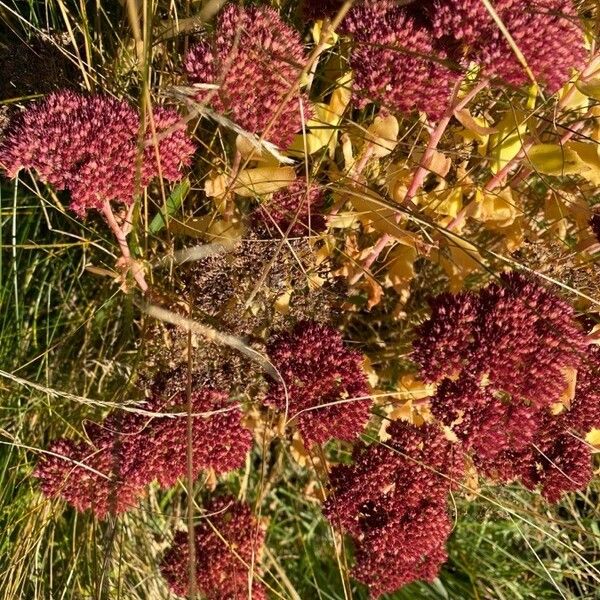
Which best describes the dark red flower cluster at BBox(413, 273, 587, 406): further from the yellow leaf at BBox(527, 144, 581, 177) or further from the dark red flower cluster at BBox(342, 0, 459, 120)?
the dark red flower cluster at BBox(342, 0, 459, 120)

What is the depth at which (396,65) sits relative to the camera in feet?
2.60

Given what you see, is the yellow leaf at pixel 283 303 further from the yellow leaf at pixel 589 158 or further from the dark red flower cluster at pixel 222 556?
the yellow leaf at pixel 589 158

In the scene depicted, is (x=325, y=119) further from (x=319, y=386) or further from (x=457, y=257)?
(x=319, y=386)

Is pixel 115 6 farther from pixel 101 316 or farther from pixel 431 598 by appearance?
pixel 431 598

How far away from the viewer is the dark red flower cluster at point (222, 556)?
1028 millimetres

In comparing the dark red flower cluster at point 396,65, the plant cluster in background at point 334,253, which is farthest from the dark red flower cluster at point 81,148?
the dark red flower cluster at point 396,65

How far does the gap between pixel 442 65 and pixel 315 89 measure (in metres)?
0.51

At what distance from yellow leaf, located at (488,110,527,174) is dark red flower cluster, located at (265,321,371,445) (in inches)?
13.5

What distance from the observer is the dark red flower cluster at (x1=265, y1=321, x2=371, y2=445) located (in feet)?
3.02

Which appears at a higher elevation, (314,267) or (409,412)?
(314,267)

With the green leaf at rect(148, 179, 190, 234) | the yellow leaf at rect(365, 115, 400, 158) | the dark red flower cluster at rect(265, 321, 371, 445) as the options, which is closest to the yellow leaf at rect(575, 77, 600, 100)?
the yellow leaf at rect(365, 115, 400, 158)

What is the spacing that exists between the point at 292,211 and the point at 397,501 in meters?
0.46

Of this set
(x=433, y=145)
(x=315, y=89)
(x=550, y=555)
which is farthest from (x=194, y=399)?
(x=550, y=555)

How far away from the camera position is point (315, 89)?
1.23 metres
